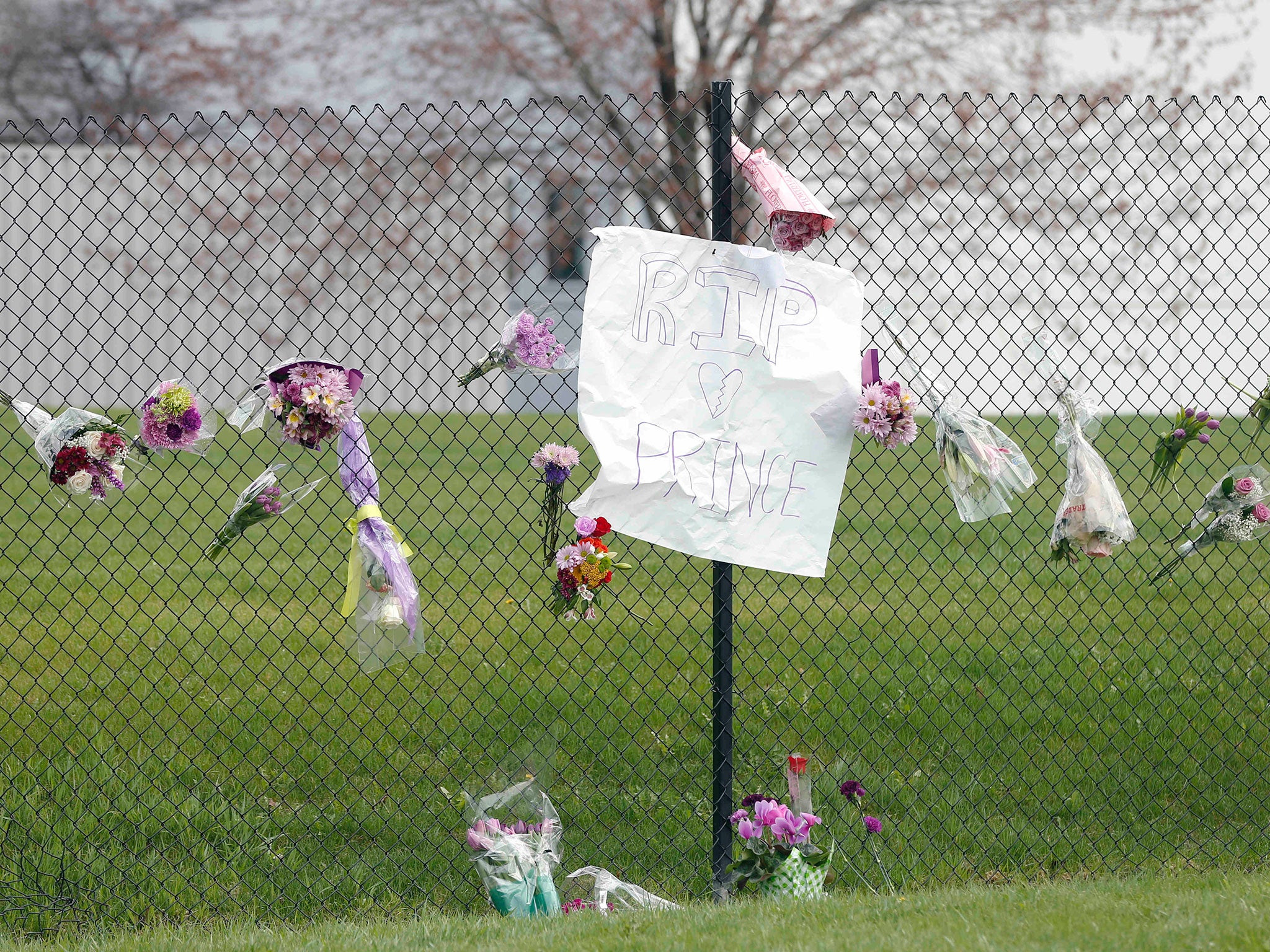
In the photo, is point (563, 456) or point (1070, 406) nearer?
point (563, 456)

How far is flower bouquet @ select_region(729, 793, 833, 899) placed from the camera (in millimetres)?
3162

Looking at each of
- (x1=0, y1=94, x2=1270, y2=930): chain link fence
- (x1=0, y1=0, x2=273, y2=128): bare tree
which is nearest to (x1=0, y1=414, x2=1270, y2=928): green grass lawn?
(x1=0, y1=94, x2=1270, y2=930): chain link fence

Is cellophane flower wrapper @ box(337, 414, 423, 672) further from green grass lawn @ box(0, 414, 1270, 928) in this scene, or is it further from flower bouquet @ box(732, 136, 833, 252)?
flower bouquet @ box(732, 136, 833, 252)

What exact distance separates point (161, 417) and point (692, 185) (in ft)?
29.7

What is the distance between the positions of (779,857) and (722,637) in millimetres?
620

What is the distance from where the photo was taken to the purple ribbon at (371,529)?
3.02m

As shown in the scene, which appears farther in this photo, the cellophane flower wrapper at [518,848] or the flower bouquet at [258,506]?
the cellophane flower wrapper at [518,848]

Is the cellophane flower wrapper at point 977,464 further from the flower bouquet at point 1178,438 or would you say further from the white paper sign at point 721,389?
the flower bouquet at point 1178,438

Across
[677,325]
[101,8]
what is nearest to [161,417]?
[677,325]

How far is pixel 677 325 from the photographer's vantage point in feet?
10.2

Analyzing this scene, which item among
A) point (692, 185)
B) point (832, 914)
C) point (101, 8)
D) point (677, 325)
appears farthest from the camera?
point (101, 8)

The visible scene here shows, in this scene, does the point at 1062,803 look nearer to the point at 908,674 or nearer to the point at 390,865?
the point at 908,674

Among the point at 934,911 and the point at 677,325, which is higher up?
the point at 677,325

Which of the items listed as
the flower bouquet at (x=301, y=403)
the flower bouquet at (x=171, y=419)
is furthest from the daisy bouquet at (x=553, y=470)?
the flower bouquet at (x=171, y=419)
